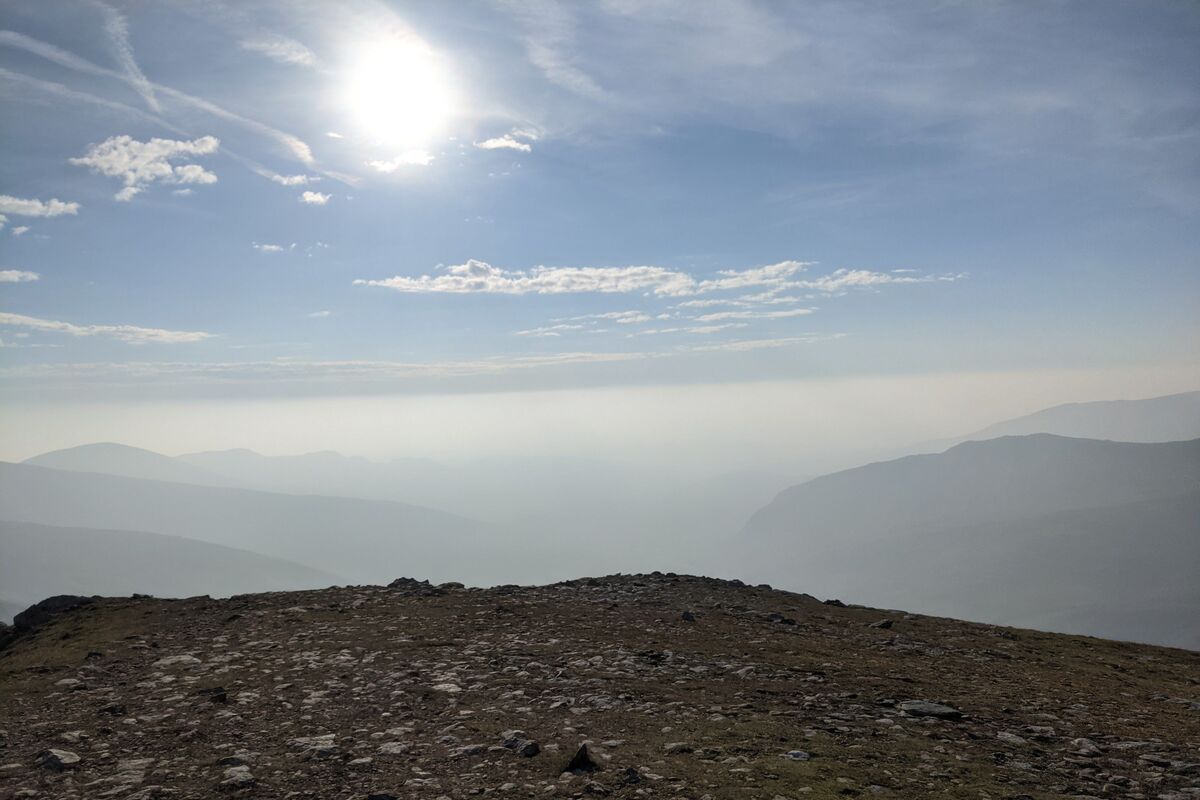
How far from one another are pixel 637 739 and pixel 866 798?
11.4 feet

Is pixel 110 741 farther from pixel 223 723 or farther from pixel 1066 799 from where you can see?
pixel 1066 799

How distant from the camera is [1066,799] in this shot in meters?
8.30

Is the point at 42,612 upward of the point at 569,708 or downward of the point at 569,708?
downward

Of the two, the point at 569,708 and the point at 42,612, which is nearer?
the point at 569,708

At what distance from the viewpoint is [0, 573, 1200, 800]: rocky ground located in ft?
29.4

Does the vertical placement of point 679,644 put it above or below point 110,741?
below

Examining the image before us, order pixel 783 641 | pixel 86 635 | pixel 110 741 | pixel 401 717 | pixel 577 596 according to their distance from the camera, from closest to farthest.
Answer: pixel 110 741
pixel 401 717
pixel 783 641
pixel 86 635
pixel 577 596

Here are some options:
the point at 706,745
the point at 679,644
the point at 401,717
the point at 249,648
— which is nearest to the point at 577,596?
the point at 679,644

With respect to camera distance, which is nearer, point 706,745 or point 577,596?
point 706,745

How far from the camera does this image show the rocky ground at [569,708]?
8.97 metres

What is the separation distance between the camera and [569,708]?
38.7ft

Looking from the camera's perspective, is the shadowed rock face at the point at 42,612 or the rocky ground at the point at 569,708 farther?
the shadowed rock face at the point at 42,612

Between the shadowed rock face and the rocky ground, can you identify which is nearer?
the rocky ground

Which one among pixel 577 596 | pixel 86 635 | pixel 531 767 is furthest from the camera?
pixel 577 596
